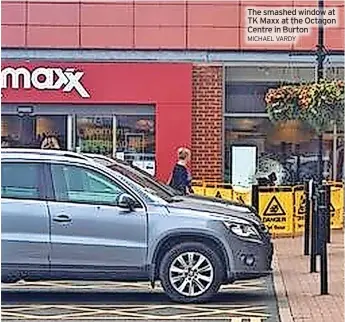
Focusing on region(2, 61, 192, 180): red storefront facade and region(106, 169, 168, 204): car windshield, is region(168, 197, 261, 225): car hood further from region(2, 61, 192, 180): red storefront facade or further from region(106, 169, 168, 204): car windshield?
region(2, 61, 192, 180): red storefront facade

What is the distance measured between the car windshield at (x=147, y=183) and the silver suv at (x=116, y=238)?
8.0 inches

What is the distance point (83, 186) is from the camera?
11.1 meters

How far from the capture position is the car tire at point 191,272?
1095cm

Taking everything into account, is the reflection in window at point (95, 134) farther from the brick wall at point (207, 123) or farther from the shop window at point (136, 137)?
the brick wall at point (207, 123)

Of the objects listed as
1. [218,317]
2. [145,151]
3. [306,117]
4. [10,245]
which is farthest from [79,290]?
[145,151]

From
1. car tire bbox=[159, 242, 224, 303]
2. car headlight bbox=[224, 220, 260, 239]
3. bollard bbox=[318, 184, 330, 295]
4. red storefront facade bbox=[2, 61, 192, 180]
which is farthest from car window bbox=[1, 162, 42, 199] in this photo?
red storefront facade bbox=[2, 61, 192, 180]

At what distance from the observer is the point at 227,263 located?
11023mm

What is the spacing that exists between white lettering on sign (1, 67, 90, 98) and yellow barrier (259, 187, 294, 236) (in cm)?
497

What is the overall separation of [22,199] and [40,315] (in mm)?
1272

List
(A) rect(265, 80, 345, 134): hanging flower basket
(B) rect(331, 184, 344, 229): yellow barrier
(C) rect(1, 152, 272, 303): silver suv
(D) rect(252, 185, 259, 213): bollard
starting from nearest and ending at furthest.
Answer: (C) rect(1, 152, 272, 303): silver suv < (A) rect(265, 80, 345, 134): hanging flower basket < (D) rect(252, 185, 259, 213): bollard < (B) rect(331, 184, 344, 229): yellow barrier

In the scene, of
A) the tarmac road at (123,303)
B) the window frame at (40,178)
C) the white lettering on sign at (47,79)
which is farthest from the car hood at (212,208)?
the white lettering on sign at (47,79)

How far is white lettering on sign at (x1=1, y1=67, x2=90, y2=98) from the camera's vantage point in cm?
2181

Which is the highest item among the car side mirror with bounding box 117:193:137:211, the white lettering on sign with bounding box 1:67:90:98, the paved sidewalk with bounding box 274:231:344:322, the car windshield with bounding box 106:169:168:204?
the white lettering on sign with bounding box 1:67:90:98

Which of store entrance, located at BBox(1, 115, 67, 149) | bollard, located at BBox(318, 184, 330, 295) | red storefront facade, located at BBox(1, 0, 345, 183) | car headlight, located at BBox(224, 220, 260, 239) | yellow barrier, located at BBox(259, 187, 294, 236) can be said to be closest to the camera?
car headlight, located at BBox(224, 220, 260, 239)
